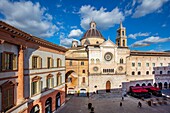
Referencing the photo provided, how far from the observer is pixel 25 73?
Answer: 13.8m

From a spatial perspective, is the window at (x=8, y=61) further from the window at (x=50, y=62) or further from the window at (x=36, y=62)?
the window at (x=50, y=62)

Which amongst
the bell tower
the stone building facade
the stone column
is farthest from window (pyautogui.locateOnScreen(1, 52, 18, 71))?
the bell tower

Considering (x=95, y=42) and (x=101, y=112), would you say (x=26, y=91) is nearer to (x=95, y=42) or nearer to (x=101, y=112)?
(x=101, y=112)

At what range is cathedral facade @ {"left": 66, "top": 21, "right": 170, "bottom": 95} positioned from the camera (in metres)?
34.0

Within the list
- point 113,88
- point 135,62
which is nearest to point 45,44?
point 113,88

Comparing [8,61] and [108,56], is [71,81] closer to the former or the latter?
[108,56]

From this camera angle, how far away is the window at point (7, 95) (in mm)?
10383

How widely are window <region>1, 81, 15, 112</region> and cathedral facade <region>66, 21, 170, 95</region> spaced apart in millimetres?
21446

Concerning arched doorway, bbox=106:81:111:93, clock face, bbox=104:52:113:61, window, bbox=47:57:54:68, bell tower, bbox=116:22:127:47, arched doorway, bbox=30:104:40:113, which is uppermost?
bell tower, bbox=116:22:127:47

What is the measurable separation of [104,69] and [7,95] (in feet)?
87.6

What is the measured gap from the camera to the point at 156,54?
39.6m

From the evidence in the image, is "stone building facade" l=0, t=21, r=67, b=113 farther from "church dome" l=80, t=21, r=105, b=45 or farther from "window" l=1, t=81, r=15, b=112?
"church dome" l=80, t=21, r=105, b=45

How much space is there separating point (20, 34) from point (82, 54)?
2402cm

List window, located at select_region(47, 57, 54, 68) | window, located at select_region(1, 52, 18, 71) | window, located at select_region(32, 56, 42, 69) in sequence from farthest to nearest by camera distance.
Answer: window, located at select_region(47, 57, 54, 68), window, located at select_region(32, 56, 42, 69), window, located at select_region(1, 52, 18, 71)
